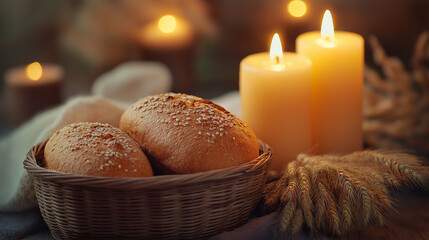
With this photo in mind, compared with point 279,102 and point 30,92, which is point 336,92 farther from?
point 30,92

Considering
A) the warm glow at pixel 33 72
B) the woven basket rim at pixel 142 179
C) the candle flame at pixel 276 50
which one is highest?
the candle flame at pixel 276 50

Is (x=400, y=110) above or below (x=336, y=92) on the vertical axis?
below

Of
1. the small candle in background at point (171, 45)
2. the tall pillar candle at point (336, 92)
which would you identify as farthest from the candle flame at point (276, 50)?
the small candle in background at point (171, 45)

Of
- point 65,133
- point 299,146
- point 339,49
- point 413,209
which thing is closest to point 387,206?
point 413,209

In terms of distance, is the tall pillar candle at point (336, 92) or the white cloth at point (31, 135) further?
the tall pillar candle at point (336, 92)

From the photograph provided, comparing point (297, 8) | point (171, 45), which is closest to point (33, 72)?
point (171, 45)

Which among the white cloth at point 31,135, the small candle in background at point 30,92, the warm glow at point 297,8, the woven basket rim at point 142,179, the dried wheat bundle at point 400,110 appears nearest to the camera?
the woven basket rim at point 142,179

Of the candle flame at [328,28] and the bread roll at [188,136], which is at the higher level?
the candle flame at [328,28]

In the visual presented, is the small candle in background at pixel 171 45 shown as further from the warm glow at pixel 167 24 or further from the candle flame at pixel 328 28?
the candle flame at pixel 328 28
